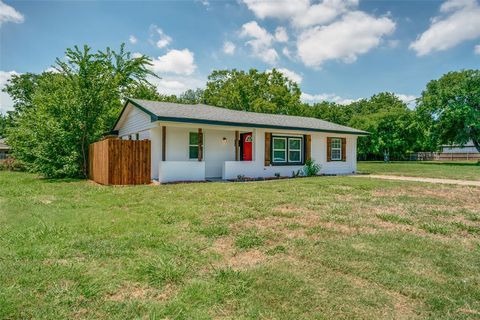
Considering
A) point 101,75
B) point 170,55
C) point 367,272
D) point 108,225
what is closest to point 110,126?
point 101,75

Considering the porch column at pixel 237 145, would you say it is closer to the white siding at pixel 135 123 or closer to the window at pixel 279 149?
the window at pixel 279 149

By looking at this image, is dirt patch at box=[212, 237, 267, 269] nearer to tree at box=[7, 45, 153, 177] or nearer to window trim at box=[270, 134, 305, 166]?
window trim at box=[270, 134, 305, 166]

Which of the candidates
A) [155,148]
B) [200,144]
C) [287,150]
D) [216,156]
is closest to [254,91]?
[287,150]

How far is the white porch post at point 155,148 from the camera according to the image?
1253 centimetres

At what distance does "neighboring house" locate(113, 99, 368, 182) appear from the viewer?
12.4m

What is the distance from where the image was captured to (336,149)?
17.5m

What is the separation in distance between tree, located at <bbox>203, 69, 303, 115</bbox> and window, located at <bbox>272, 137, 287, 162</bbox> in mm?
21185

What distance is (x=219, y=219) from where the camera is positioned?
5.56 meters

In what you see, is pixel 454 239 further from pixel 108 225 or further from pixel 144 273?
pixel 108 225

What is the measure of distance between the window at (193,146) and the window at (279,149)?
4.00m

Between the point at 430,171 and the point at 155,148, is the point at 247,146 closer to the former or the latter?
the point at 155,148

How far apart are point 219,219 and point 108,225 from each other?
1949 mm

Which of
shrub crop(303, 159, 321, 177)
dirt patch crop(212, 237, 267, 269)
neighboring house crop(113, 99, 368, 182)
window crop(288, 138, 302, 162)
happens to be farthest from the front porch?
dirt patch crop(212, 237, 267, 269)

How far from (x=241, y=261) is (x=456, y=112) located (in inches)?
1211
